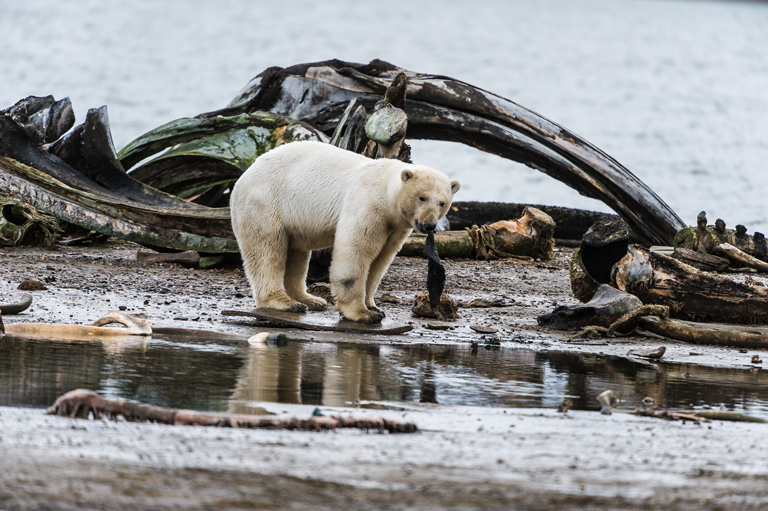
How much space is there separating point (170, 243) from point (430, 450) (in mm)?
→ 6724

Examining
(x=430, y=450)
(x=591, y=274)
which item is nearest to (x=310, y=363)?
(x=430, y=450)

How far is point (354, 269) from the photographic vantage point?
20.7 feet

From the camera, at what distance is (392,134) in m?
8.17

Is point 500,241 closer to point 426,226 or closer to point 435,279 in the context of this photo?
point 435,279

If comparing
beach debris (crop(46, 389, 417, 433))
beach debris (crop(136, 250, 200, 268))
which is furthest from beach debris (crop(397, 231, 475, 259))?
beach debris (crop(46, 389, 417, 433))

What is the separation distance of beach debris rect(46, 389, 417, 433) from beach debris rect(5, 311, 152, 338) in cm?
224

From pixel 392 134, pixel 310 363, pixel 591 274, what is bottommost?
pixel 310 363

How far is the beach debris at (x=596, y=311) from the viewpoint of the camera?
639 cm

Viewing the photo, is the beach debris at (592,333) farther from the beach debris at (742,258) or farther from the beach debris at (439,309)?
the beach debris at (742,258)

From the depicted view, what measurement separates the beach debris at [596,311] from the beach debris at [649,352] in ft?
2.24

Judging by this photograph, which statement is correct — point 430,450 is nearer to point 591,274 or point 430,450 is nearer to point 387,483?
point 387,483

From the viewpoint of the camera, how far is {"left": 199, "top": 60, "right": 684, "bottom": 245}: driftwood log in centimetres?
1118

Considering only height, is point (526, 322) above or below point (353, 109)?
below

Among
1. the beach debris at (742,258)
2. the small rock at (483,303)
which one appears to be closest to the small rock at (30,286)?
the small rock at (483,303)
